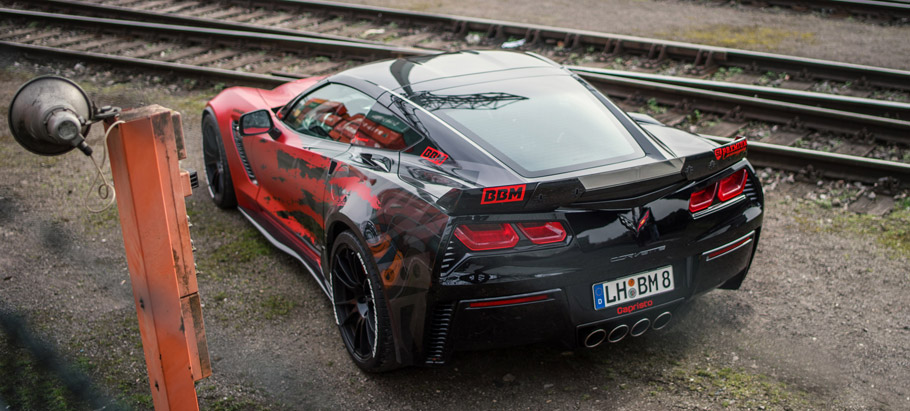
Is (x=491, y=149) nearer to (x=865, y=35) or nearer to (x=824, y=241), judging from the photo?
(x=824, y=241)

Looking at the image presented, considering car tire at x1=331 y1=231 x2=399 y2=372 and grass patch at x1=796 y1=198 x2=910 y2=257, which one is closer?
car tire at x1=331 y1=231 x2=399 y2=372

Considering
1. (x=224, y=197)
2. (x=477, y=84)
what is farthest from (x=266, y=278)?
(x=477, y=84)

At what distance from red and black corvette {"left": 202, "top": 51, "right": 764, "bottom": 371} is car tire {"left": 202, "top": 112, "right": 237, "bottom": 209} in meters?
1.32

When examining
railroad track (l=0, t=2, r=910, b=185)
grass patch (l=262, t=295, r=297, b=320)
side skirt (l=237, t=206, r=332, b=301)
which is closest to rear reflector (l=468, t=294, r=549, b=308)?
side skirt (l=237, t=206, r=332, b=301)

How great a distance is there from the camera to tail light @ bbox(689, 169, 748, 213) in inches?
141

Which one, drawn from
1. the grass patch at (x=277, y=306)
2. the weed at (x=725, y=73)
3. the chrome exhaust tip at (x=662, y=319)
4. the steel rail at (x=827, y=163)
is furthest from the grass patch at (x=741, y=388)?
the weed at (x=725, y=73)

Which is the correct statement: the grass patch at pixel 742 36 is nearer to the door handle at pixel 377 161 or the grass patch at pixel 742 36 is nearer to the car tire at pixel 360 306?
the door handle at pixel 377 161

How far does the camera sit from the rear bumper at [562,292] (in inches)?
128

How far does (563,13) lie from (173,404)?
9.72m

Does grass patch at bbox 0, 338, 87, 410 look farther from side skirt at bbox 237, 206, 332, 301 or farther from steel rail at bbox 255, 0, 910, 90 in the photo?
steel rail at bbox 255, 0, 910, 90

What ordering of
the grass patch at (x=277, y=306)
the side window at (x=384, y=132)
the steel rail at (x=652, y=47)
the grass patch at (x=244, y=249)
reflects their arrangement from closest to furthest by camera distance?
the side window at (x=384, y=132)
the grass patch at (x=277, y=306)
the grass patch at (x=244, y=249)
the steel rail at (x=652, y=47)

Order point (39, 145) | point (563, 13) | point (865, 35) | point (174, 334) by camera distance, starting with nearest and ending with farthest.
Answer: point (39, 145) < point (174, 334) < point (865, 35) < point (563, 13)

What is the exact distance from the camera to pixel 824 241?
5.16 meters

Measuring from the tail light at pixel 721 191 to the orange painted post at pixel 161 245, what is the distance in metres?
2.19
